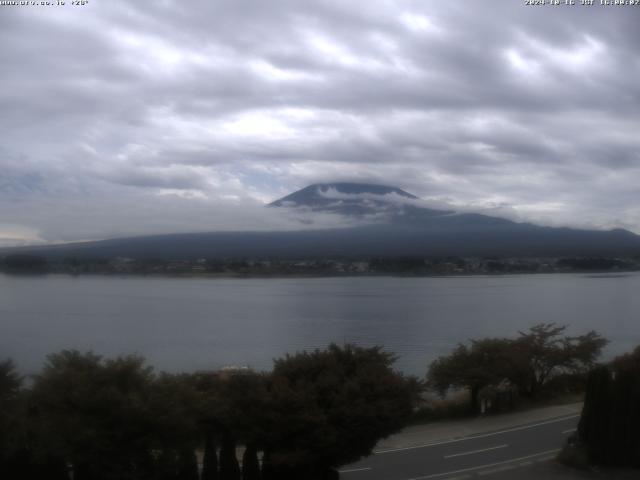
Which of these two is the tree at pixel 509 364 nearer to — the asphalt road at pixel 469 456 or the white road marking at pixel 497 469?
the asphalt road at pixel 469 456

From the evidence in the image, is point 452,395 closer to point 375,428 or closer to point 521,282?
point 375,428

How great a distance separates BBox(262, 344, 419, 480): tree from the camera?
11.0 m

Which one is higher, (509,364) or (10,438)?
(10,438)

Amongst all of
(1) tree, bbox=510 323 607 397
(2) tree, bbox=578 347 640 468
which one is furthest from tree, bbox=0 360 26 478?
(1) tree, bbox=510 323 607 397

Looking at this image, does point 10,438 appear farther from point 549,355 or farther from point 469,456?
point 549,355

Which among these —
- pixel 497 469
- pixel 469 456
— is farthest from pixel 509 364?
pixel 497 469

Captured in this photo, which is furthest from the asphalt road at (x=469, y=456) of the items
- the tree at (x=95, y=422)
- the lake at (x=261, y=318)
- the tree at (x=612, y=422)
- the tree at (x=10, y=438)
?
the lake at (x=261, y=318)

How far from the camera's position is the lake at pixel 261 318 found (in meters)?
35.8

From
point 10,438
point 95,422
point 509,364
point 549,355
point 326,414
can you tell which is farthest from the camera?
point 549,355

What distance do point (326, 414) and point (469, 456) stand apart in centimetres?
496

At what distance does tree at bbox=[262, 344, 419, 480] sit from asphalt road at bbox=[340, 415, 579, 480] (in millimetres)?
1967

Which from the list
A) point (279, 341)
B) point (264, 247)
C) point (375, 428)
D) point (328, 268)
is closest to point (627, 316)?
point (279, 341)

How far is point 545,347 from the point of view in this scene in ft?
85.3

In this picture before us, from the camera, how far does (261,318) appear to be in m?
53.0
